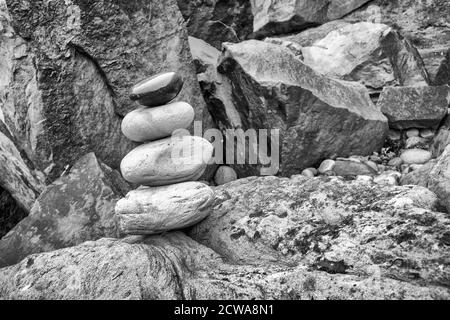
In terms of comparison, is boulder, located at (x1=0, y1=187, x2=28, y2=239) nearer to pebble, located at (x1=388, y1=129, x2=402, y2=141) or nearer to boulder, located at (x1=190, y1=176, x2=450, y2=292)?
boulder, located at (x1=190, y1=176, x2=450, y2=292)

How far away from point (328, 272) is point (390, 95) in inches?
218

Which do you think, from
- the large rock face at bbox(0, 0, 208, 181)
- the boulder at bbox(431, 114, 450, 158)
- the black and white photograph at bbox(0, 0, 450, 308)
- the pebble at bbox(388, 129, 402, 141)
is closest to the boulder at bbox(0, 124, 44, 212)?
the black and white photograph at bbox(0, 0, 450, 308)

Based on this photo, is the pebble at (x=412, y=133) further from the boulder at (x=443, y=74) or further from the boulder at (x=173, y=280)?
the boulder at (x=173, y=280)

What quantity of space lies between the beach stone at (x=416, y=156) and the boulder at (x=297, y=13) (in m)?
5.58

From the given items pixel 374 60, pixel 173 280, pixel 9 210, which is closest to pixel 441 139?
pixel 374 60

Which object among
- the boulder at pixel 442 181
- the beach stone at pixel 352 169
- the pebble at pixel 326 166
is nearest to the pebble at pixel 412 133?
the beach stone at pixel 352 169

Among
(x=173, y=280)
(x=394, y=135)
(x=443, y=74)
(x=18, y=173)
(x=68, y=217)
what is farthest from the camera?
(x=443, y=74)

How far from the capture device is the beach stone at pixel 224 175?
26.0ft

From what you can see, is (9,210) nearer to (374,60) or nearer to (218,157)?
(218,157)

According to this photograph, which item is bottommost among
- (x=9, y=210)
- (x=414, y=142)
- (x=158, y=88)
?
(x=9, y=210)

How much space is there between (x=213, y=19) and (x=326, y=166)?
224 inches

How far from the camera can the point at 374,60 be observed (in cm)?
898

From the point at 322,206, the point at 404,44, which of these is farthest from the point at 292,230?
the point at 404,44

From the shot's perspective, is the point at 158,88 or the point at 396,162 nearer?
the point at 158,88
